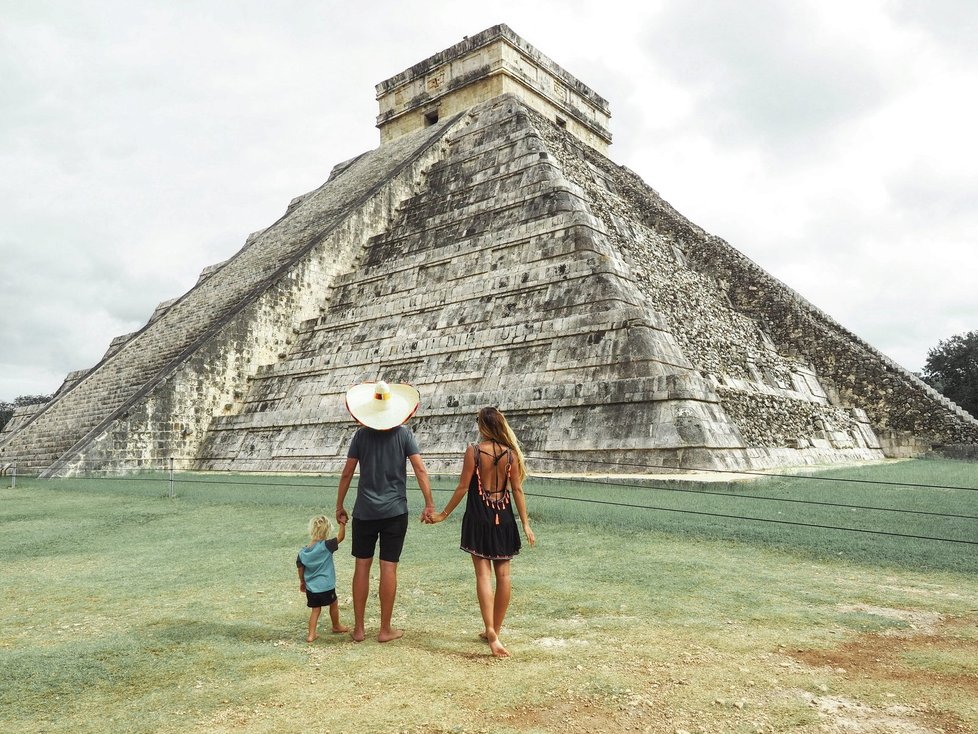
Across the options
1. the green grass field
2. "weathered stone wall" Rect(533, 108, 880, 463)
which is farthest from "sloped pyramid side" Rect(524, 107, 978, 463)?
the green grass field

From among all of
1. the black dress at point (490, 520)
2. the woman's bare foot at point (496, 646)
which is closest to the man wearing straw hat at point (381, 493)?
the black dress at point (490, 520)

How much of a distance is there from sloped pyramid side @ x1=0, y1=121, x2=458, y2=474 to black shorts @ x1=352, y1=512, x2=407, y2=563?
34.5 ft

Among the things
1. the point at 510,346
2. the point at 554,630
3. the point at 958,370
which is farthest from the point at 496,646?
the point at 958,370

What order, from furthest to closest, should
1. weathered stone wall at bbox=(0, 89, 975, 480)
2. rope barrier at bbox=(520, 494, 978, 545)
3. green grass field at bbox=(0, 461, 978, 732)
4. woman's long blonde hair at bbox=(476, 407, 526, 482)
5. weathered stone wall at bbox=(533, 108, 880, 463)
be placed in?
1. weathered stone wall at bbox=(533, 108, 880, 463)
2. weathered stone wall at bbox=(0, 89, 975, 480)
3. rope barrier at bbox=(520, 494, 978, 545)
4. woman's long blonde hair at bbox=(476, 407, 526, 482)
5. green grass field at bbox=(0, 461, 978, 732)

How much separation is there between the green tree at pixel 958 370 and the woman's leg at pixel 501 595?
2434 cm

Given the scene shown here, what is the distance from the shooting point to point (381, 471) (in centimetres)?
391

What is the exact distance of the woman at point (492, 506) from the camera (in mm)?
3643

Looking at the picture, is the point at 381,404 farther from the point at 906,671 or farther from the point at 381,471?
the point at 906,671

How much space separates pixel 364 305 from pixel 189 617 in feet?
35.4

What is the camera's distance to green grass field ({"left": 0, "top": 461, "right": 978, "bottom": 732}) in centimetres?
282

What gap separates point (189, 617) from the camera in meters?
4.12

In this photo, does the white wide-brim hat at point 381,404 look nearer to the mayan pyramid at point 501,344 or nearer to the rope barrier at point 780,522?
the rope barrier at point 780,522

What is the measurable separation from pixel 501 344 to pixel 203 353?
671 centimetres

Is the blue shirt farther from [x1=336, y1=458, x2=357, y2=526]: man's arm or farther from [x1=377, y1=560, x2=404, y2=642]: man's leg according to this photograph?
[x1=377, y1=560, x2=404, y2=642]: man's leg
